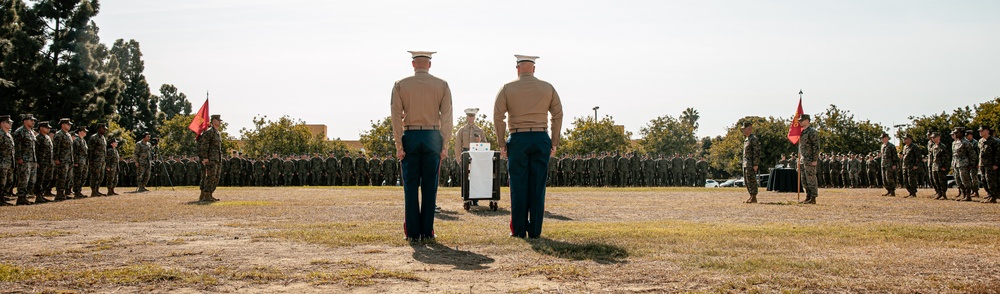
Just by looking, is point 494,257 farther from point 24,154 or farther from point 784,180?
point 784,180

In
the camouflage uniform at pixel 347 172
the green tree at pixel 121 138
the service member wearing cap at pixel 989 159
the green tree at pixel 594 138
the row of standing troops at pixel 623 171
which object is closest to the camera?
the service member wearing cap at pixel 989 159

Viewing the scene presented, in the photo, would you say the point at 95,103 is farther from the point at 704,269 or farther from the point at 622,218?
the point at 704,269

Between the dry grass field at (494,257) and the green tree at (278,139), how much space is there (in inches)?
2664

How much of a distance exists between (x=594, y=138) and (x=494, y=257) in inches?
2546

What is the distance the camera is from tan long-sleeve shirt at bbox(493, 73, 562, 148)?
7.91 metres

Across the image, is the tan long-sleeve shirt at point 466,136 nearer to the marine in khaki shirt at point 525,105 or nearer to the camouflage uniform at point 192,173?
the marine in khaki shirt at point 525,105

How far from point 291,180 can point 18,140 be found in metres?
25.2

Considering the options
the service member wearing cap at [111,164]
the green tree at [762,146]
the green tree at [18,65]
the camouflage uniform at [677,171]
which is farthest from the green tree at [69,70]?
the green tree at [762,146]

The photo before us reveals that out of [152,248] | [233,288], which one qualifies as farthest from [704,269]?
[152,248]

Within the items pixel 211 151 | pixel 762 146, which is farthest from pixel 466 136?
pixel 762 146

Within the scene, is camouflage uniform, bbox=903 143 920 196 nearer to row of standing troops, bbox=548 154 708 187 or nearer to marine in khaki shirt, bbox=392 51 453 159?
row of standing troops, bbox=548 154 708 187

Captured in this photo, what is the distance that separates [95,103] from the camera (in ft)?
145

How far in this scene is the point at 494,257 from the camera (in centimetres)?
617

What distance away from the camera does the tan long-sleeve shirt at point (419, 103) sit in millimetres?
7645
